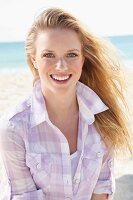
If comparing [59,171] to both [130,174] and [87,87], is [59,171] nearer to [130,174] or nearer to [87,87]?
[87,87]

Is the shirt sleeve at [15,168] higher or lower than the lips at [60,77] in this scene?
lower

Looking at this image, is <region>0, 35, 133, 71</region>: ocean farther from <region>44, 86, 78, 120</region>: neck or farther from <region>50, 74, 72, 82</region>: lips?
<region>50, 74, 72, 82</region>: lips

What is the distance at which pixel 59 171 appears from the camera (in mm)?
2531

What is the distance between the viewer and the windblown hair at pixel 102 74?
2.51 meters

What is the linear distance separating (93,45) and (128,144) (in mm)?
766

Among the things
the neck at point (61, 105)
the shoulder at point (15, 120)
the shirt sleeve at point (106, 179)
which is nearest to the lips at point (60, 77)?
the neck at point (61, 105)

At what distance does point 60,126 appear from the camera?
270cm

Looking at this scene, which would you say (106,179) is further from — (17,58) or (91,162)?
(17,58)

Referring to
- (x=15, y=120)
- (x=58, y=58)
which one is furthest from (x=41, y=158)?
(x=58, y=58)

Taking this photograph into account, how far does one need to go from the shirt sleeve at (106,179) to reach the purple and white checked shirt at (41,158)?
0.07 m

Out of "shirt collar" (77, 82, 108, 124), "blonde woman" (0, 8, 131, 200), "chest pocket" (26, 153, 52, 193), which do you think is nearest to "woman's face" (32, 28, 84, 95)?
"blonde woman" (0, 8, 131, 200)

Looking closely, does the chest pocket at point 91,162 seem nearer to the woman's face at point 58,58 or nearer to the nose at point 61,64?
the woman's face at point 58,58

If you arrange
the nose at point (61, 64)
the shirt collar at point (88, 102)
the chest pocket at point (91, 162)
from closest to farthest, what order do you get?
the nose at point (61, 64)
the chest pocket at point (91, 162)
the shirt collar at point (88, 102)

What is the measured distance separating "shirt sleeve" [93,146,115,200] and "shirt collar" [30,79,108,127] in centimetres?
28
